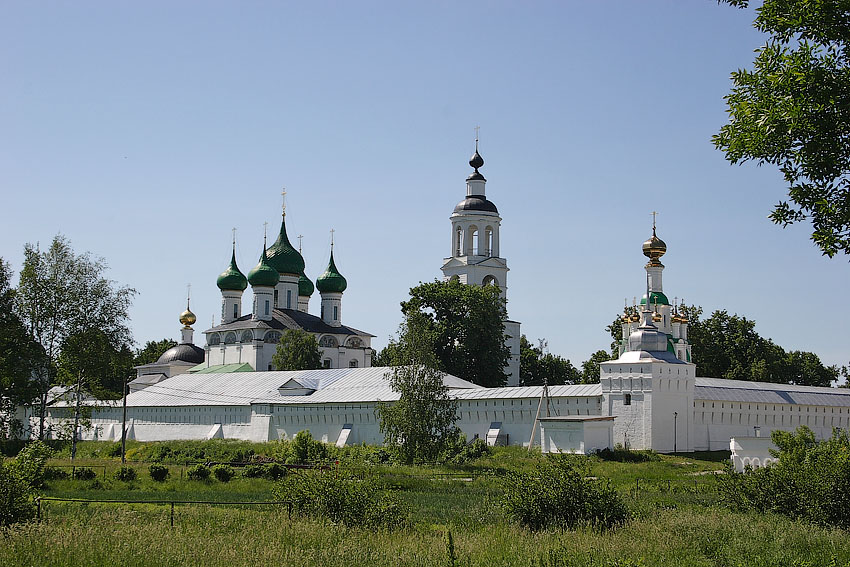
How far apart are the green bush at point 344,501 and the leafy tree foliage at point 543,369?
37.8 m

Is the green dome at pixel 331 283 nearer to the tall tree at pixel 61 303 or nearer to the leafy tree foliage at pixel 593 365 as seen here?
the leafy tree foliage at pixel 593 365

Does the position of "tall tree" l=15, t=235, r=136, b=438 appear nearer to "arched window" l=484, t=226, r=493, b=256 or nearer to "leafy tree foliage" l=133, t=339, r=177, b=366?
"arched window" l=484, t=226, r=493, b=256

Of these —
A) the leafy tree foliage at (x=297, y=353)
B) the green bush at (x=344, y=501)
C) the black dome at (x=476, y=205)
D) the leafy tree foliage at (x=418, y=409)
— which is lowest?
the green bush at (x=344, y=501)

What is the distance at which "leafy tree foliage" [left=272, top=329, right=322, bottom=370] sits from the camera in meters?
50.8

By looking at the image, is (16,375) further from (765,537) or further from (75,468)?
(765,537)

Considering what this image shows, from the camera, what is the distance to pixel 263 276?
Result: 5681 centimetres

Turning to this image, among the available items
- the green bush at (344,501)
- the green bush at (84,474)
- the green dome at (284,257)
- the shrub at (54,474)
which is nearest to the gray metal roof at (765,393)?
the green bush at (84,474)

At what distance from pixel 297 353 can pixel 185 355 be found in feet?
47.1

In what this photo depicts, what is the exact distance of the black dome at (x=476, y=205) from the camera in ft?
167

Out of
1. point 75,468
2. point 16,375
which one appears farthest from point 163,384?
point 75,468

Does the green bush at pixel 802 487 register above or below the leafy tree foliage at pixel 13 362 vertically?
below

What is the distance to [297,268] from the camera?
197 feet

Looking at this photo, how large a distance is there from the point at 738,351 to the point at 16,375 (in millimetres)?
33453

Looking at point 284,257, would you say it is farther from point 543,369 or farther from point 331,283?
point 543,369
